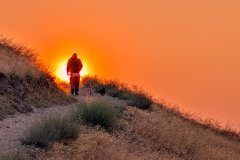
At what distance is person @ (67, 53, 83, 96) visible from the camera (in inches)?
1065

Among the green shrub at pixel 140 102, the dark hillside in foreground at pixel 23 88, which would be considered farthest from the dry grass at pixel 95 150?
the green shrub at pixel 140 102

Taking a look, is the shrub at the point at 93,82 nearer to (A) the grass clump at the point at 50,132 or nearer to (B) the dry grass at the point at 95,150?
(B) the dry grass at the point at 95,150

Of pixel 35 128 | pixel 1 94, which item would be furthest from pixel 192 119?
pixel 35 128

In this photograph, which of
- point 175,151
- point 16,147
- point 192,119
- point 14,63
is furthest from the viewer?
point 192,119

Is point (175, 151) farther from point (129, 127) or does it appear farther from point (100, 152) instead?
point (100, 152)

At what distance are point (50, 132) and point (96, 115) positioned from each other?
3765 millimetres

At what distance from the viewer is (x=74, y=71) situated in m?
27.3

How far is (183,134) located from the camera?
70.8 ft


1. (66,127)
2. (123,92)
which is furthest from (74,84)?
(66,127)

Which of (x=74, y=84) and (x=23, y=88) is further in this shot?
(x=74, y=84)

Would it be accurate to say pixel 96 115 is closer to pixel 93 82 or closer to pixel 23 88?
pixel 23 88

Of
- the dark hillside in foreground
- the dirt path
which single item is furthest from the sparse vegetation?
the dirt path

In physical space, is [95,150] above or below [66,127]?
below

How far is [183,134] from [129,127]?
3.94 meters
